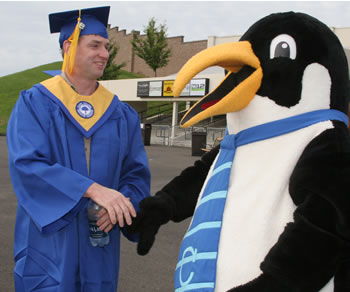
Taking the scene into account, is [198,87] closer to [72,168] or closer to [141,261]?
[141,261]

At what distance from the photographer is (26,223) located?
2.05 meters

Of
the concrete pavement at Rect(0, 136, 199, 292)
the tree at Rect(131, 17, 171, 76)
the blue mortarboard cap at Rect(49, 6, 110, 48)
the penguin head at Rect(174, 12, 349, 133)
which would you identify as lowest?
the concrete pavement at Rect(0, 136, 199, 292)

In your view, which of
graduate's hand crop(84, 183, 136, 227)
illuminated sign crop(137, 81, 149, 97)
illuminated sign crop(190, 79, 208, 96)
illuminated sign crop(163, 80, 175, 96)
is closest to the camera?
graduate's hand crop(84, 183, 136, 227)

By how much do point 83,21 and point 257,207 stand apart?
1.43 m

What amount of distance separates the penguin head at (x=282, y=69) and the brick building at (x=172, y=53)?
4244 cm

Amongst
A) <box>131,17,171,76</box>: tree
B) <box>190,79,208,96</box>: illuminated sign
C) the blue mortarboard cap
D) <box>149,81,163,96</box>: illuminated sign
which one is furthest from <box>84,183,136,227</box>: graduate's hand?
<box>131,17,171,76</box>: tree

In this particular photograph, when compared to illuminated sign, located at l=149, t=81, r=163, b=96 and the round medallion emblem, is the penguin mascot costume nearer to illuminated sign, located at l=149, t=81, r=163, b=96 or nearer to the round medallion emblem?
the round medallion emblem

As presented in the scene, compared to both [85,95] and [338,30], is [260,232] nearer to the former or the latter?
[85,95]

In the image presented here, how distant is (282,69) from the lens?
152 cm

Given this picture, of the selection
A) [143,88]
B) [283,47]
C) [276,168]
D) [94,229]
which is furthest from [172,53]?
[276,168]

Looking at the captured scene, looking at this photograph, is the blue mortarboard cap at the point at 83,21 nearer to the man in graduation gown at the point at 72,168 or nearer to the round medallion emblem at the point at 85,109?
the man in graduation gown at the point at 72,168

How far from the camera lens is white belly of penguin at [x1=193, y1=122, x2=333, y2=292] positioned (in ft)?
4.74

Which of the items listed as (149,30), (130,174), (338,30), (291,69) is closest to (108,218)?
(130,174)

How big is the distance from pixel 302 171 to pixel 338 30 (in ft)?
85.4
